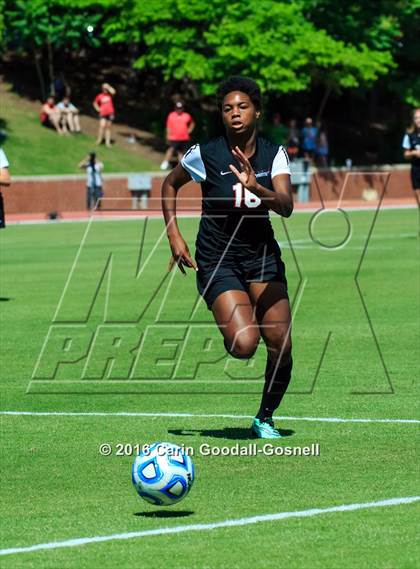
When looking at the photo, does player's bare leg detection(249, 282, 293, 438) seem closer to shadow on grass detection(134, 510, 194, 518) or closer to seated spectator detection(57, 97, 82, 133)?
shadow on grass detection(134, 510, 194, 518)

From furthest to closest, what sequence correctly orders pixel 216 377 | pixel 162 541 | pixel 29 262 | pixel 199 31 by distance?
pixel 199 31
pixel 29 262
pixel 216 377
pixel 162 541

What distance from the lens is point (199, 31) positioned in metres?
53.2

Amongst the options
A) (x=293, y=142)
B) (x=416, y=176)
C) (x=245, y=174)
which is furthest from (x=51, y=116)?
(x=245, y=174)

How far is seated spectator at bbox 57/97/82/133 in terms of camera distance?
51.5 meters

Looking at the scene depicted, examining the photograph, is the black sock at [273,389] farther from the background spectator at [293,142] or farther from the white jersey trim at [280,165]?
the background spectator at [293,142]

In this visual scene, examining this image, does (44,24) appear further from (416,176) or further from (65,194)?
(416,176)

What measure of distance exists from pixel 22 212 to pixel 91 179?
2.65 meters

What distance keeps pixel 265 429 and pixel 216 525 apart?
8.79 ft

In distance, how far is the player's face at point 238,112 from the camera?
9898mm

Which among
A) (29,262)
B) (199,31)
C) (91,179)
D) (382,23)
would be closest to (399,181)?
(382,23)

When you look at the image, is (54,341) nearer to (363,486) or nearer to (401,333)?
(401,333)

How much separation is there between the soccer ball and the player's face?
2685 millimetres

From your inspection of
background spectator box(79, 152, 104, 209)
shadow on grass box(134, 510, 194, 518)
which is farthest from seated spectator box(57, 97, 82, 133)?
shadow on grass box(134, 510, 194, 518)

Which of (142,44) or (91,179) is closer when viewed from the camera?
(91,179)
